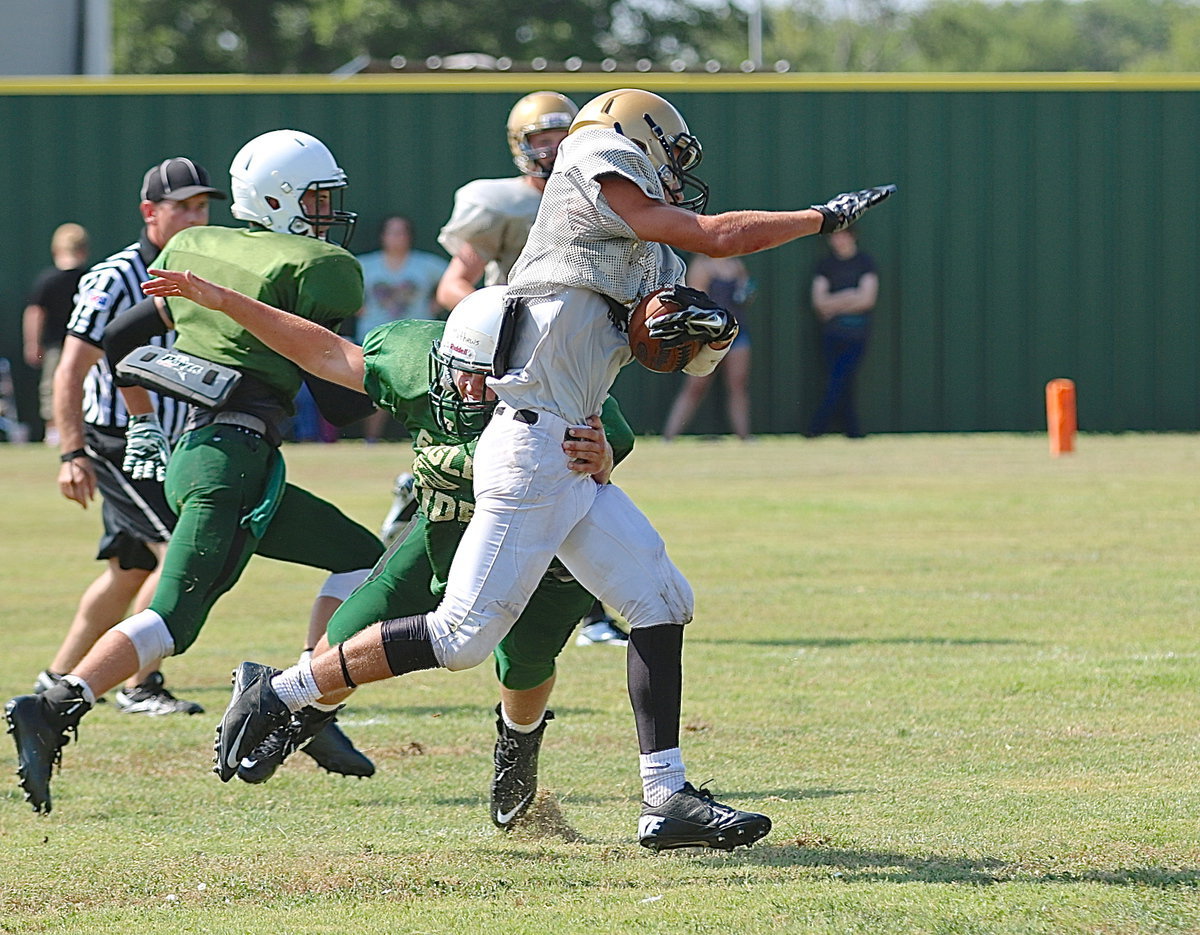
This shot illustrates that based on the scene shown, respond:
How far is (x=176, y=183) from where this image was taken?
6.70 metres

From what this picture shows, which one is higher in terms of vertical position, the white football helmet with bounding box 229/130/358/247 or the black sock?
the white football helmet with bounding box 229/130/358/247

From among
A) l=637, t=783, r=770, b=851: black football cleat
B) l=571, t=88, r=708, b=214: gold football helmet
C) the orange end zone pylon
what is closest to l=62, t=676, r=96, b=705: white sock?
l=637, t=783, r=770, b=851: black football cleat

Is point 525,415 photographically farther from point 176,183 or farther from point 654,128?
point 176,183

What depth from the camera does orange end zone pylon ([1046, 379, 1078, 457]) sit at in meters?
17.2

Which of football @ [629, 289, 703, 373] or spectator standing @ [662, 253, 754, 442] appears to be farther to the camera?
spectator standing @ [662, 253, 754, 442]

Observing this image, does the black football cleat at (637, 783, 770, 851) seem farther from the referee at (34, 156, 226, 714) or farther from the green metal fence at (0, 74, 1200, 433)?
the green metal fence at (0, 74, 1200, 433)

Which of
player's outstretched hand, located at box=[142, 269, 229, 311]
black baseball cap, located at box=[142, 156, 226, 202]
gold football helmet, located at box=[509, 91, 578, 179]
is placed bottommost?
player's outstretched hand, located at box=[142, 269, 229, 311]

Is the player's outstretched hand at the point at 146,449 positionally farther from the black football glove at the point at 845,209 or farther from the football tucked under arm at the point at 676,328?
the black football glove at the point at 845,209

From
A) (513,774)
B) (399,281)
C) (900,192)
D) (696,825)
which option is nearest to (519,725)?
(513,774)

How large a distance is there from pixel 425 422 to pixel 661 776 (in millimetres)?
1002

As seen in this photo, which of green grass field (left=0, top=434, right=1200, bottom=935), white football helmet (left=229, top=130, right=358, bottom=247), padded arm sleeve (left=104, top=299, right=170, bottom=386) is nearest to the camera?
green grass field (left=0, top=434, right=1200, bottom=935)

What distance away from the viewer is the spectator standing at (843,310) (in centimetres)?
1858

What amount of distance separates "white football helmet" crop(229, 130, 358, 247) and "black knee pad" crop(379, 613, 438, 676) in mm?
1599

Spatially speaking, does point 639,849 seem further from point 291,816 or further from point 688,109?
point 688,109
